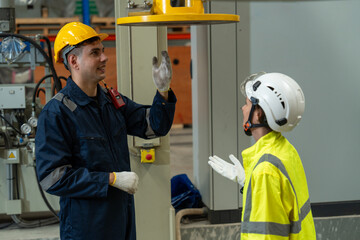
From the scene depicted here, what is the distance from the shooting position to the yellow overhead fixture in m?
1.90

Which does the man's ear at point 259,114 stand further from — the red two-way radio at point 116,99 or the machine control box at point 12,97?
the machine control box at point 12,97

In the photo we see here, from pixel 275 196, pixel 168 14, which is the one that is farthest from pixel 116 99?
pixel 275 196

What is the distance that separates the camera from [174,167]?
224 inches

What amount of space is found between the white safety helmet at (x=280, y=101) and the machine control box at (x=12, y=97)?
85.8 inches

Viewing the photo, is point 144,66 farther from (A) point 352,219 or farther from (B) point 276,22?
(A) point 352,219

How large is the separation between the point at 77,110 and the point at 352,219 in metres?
2.30

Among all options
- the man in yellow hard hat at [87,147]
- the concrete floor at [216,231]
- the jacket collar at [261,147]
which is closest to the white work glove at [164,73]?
the man in yellow hard hat at [87,147]

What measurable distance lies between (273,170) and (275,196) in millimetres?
91

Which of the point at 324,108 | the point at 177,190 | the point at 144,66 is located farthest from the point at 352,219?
the point at 144,66

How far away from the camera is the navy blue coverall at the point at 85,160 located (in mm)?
2240

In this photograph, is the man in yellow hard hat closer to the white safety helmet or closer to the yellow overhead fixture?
the yellow overhead fixture

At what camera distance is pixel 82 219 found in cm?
232

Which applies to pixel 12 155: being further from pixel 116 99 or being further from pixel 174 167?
pixel 174 167

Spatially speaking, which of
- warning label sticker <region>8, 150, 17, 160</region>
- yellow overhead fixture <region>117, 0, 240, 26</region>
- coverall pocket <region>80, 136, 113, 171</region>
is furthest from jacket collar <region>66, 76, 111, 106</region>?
warning label sticker <region>8, 150, 17, 160</region>
